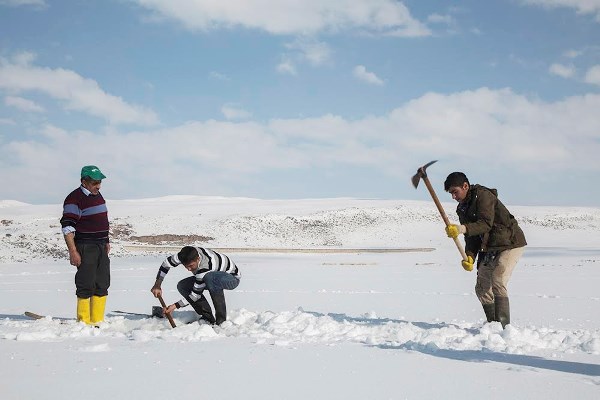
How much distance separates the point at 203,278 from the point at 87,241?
1271 mm

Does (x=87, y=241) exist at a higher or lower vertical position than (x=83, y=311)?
higher

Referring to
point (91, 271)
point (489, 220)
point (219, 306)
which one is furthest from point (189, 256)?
point (489, 220)

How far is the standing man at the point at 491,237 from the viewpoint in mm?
5672

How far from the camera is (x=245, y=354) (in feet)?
15.0

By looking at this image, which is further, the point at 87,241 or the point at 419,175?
the point at 419,175

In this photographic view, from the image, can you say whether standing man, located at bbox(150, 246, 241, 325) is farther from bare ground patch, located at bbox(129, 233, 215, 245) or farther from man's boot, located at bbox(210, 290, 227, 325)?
bare ground patch, located at bbox(129, 233, 215, 245)

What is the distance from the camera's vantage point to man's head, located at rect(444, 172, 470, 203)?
5785 millimetres

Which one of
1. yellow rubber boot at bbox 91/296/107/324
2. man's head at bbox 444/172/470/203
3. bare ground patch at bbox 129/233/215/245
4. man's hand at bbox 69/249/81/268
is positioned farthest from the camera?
bare ground patch at bbox 129/233/215/245

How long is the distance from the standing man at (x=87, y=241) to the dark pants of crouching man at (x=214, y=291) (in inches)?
34.3

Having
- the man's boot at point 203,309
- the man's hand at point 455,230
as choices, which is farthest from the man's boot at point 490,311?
the man's boot at point 203,309

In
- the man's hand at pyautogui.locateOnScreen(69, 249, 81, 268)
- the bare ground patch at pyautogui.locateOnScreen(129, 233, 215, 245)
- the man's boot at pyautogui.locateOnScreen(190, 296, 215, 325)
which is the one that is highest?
the man's hand at pyautogui.locateOnScreen(69, 249, 81, 268)

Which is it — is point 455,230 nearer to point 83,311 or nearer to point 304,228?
point 83,311

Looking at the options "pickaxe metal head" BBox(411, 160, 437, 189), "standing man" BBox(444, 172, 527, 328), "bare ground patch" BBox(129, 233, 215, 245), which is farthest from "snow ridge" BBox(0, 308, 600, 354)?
"bare ground patch" BBox(129, 233, 215, 245)

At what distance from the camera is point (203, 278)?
5.97 m
